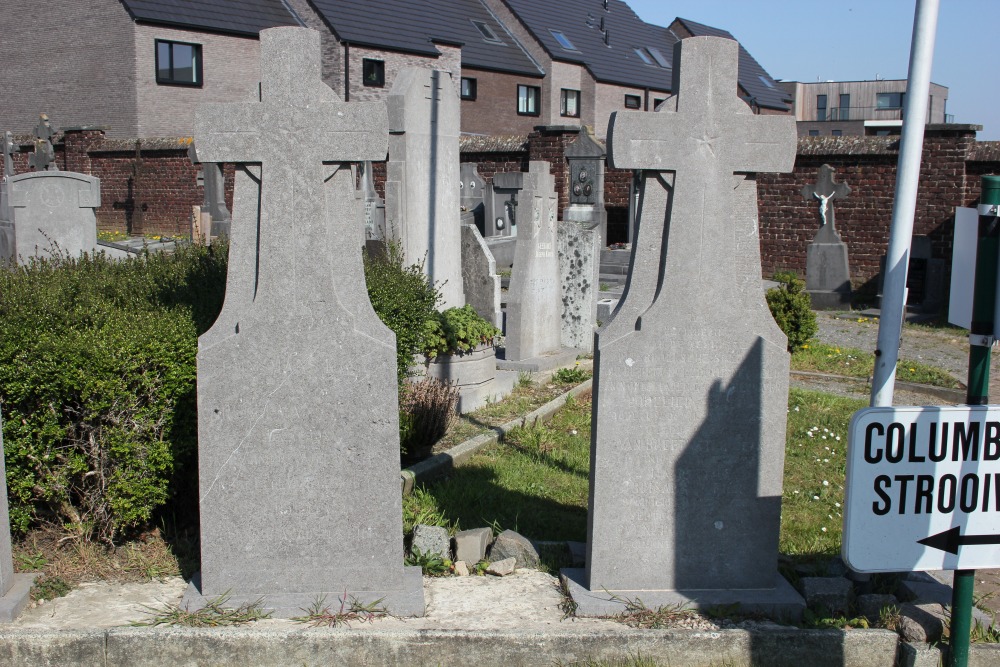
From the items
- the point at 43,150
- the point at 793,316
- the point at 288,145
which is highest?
the point at 43,150

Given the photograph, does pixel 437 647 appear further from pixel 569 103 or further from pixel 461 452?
pixel 569 103

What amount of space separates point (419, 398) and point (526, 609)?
2.77 metres

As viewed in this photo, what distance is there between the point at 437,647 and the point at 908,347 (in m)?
10.8

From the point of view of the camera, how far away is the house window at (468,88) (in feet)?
118

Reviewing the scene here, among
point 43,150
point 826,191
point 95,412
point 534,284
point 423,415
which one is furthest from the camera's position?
point 43,150

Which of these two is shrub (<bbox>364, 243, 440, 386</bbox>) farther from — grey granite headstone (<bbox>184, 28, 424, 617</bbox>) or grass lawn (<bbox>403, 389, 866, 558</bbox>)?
grey granite headstone (<bbox>184, 28, 424, 617</bbox>)

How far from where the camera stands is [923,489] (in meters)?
3.10

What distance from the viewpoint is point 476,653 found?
3.74 metres

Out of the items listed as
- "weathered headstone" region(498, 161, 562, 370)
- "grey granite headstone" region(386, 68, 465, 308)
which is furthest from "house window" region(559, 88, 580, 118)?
"grey granite headstone" region(386, 68, 465, 308)

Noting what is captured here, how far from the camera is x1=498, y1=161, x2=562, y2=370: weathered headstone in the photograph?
9812mm

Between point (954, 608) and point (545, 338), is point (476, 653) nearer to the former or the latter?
point (954, 608)

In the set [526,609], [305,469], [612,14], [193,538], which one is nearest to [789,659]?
[526,609]

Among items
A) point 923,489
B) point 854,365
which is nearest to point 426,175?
point 854,365

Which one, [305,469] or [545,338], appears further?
[545,338]
